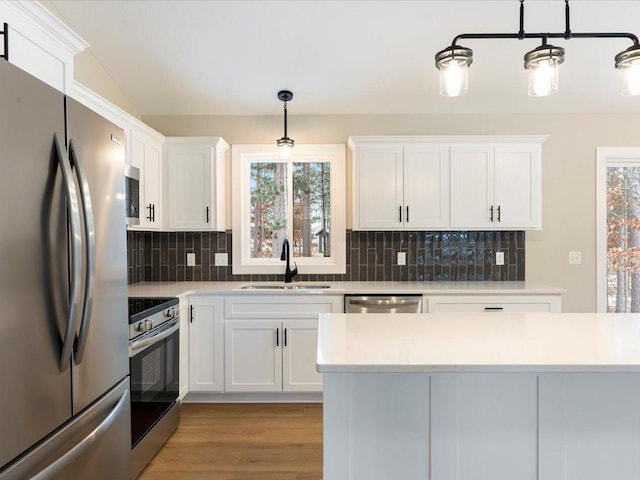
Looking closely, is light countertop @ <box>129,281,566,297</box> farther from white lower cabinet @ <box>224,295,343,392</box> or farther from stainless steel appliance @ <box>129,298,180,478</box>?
stainless steel appliance @ <box>129,298,180,478</box>

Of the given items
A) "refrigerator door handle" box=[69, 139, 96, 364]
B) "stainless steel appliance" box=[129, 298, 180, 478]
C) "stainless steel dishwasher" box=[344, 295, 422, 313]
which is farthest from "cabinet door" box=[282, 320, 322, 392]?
"refrigerator door handle" box=[69, 139, 96, 364]

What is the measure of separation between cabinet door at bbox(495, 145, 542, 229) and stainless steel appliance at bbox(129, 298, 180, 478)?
2.73 m

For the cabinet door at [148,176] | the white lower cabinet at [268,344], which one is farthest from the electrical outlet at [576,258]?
the cabinet door at [148,176]

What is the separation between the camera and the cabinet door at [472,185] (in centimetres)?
329

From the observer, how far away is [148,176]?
10.1ft

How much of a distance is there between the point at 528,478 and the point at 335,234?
8.19 ft

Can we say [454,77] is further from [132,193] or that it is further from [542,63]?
[132,193]

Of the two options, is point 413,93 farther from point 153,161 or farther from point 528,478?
point 528,478

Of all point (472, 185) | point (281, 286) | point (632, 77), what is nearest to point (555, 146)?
point (472, 185)

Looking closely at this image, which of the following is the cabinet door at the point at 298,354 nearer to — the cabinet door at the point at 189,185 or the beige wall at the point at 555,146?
the cabinet door at the point at 189,185

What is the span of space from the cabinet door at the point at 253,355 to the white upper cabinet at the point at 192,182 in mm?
949

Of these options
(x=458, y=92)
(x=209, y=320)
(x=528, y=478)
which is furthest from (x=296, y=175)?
(x=528, y=478)

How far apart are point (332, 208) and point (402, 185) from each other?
681mm

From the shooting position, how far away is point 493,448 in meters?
1.35
